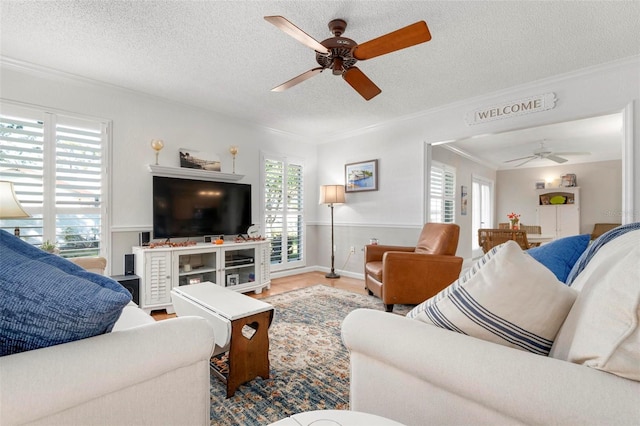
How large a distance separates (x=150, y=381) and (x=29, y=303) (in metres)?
0.39

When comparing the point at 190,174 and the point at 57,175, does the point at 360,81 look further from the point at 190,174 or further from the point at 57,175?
the point at 57,175

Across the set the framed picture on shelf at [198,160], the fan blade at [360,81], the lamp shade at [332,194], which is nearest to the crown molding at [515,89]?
the lamp shade at [332,194]

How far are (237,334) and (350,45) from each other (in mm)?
2108

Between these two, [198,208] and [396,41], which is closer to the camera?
[396,41]

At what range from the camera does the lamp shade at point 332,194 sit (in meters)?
4.86

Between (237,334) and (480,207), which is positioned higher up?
(480,207)

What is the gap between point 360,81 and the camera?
8.22 feet

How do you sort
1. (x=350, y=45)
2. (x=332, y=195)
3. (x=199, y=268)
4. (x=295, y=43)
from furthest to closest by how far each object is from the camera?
(x=332, y=195) < (x=199, y=268) < (x=295, y=43) < (x=350, y=45)

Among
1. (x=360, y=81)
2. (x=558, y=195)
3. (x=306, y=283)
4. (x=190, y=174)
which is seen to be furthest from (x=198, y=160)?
(x=558, y=195)

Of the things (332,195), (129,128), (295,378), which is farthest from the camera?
(332,195)

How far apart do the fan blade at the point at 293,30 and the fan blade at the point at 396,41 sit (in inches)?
10.5

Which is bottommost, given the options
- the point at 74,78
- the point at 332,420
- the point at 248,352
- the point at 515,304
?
the point at 248,352

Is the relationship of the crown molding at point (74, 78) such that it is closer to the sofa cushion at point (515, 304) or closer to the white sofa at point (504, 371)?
the white sofa at point (504, 371)

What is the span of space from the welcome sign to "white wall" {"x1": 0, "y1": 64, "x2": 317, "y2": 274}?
10.9 feet
